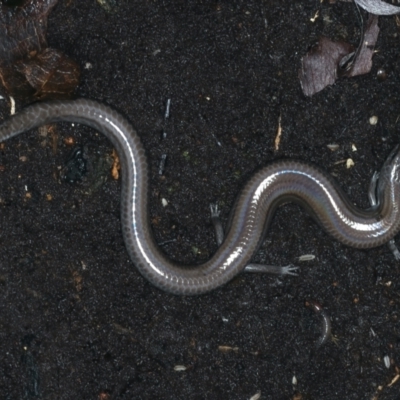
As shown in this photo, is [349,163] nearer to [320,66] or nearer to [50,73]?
[320,66]

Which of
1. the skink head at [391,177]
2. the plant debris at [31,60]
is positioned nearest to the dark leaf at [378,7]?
the skink head at [391,177]

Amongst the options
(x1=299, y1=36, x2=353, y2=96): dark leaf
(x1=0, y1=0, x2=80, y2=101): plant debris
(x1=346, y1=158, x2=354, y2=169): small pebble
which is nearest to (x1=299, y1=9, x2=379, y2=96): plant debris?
(x1=299, y1=36, x2=353, y2=96): dark leaf

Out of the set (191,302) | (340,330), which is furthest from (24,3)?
(340,330)

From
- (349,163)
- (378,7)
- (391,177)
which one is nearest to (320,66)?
(378,7)

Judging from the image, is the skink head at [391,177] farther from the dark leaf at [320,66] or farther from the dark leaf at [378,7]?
the dark leaf at [378,7]

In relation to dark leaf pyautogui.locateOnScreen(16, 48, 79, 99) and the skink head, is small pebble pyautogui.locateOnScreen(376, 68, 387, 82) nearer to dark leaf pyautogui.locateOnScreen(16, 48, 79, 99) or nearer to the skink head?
the skink head

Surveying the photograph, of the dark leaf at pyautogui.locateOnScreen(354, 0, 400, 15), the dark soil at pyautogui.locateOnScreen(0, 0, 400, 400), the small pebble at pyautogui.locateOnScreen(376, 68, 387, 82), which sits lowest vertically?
the dark soil at pyautogui.locateOnScreen(0, 0, 400, 400)
